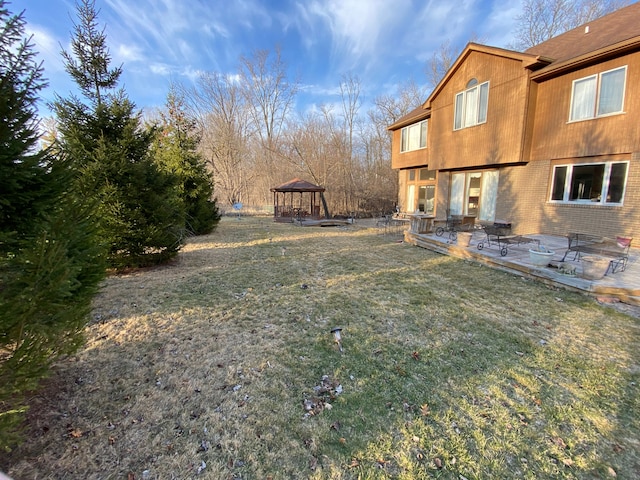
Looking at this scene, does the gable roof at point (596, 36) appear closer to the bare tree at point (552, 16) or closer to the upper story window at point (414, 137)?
the upper story window at point (414, 137)

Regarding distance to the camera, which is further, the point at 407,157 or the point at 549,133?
the point at 407,157

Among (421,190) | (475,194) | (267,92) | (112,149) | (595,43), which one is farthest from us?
(267,92)

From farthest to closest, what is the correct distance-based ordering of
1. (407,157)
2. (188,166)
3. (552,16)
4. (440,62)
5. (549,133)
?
(440,62), (552,16), (407,157), (188,166), (549,133)

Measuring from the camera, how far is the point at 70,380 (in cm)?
294

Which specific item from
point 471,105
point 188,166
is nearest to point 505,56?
point 471,105

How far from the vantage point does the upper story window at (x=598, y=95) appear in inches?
319

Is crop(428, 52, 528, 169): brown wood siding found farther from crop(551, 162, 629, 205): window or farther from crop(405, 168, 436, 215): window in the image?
crop(405, 168, 436, 215): window

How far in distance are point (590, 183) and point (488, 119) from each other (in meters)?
4.05

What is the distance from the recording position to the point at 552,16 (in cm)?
1931

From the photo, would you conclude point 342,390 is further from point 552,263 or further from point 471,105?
point 471,105

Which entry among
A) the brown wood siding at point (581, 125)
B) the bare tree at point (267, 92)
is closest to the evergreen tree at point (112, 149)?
the brown wood siding at point (581, 125)

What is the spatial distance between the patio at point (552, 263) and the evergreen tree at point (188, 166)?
29.2ft

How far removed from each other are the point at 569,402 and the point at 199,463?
3267 mm

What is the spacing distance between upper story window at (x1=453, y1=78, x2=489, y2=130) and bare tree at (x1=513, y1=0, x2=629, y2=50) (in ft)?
45.8
